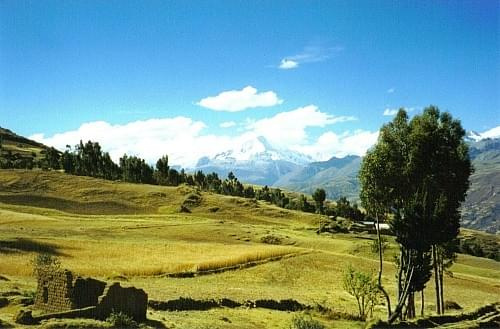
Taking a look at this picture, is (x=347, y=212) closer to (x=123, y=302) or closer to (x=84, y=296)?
(x=123, y=302)

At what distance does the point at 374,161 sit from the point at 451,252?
1437 centimetres

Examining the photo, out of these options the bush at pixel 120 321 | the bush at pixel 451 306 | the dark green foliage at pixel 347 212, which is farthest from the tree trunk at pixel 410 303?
the dark green foliage at pixel 347 212

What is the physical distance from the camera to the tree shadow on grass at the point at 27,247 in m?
64.4

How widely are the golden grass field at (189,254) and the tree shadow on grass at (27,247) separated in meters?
0.12

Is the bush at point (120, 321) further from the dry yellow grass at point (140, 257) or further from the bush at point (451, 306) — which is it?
the bush at point (451, 306)

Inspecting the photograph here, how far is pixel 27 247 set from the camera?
6744cm

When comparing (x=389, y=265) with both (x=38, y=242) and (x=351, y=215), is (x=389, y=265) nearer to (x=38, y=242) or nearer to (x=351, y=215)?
(x=38, y=242)

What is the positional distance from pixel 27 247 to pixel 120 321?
144 feet

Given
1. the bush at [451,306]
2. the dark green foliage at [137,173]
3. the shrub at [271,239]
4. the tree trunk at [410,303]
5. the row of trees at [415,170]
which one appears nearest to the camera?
the tree trunk at [410,303]

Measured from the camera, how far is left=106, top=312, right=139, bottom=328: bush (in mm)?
29009

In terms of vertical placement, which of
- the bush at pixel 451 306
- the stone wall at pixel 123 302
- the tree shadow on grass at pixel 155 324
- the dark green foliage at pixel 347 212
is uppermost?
the dark green foliage at pixel 347 212

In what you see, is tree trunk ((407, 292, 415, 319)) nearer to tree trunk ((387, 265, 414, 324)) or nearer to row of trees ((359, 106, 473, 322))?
row of trees ((359, 106, 473, 322))

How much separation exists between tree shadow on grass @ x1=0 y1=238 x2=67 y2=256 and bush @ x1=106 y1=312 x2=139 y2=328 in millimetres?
38368

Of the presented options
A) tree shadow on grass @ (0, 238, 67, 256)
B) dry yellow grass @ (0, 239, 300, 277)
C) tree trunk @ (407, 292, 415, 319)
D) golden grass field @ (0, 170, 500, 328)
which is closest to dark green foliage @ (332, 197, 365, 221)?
golden grass field @ (0, 170, 500, 328)
